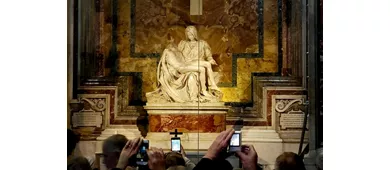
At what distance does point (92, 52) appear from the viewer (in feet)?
13.9

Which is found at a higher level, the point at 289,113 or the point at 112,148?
the point at 289,113

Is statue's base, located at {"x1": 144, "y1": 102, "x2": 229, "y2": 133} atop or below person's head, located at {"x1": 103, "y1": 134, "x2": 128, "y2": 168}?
atop

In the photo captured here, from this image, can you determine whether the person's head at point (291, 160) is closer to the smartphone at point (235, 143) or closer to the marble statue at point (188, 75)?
the smartphone at point (235, 143)

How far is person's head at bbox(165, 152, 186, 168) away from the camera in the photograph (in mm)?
4223

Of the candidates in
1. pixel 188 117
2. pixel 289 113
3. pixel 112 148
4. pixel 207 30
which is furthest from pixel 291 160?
pixel 112 148

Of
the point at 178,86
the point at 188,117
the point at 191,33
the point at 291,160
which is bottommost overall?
the point at 291,160

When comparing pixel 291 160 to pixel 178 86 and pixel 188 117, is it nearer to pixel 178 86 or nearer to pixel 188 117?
pixel 188 117

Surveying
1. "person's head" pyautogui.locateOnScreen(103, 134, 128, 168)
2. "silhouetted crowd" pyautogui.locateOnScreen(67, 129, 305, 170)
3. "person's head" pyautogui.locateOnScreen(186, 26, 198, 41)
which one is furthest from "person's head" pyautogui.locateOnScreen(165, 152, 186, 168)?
"person's head" pyautogui.locateOnScreen(186, 26, 198, 41)

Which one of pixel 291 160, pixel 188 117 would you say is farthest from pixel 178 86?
pixel 291 160

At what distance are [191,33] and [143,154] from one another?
2.47 ft

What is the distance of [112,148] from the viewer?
168 inches

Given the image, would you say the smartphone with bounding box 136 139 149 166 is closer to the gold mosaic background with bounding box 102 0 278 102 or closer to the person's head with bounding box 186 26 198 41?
the gold mosaic background with bounding box 102 0 278 102
